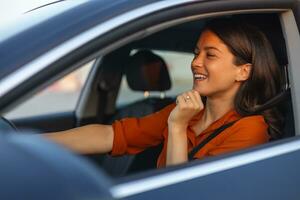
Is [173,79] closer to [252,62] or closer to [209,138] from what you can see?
[252,62]

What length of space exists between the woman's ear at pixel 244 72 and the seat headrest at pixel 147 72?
1096mm

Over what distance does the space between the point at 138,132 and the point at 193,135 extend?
282 mm

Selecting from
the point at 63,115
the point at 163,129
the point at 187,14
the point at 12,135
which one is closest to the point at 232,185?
the point at 187,14

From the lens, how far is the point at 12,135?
1.47 metres

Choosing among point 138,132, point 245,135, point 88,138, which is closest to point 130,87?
point 138,132

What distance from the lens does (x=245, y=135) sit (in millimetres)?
2564

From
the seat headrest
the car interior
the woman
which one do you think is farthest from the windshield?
the seat headrest

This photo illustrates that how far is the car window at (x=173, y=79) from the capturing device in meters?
4.22

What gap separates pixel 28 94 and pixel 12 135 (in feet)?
1.41

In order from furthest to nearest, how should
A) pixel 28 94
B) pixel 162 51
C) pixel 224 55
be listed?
1. pixel 162 51
2. pixel 224 55
3. pixel 28 94

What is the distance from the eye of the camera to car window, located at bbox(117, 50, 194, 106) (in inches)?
166

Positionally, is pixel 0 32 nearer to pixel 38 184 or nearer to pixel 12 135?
pixel 12 135

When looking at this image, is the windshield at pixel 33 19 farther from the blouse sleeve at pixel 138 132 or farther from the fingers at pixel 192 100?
the blouse sleeve at pixel 138 132

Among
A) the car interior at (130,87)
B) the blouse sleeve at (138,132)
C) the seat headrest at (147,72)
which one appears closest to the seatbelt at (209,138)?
the blouse sleeve at (138,132)
